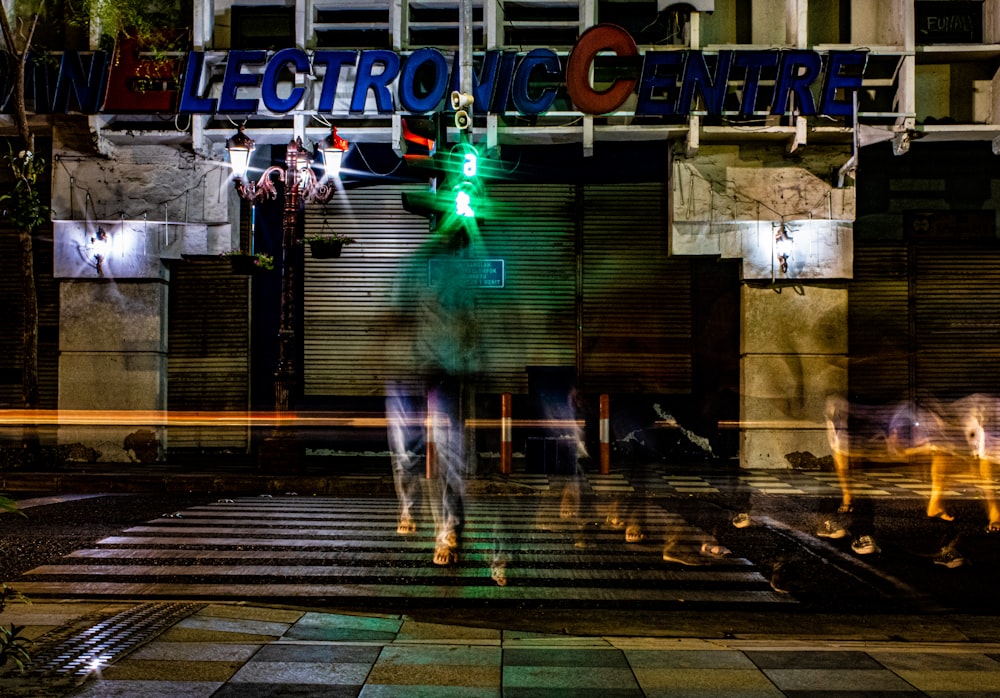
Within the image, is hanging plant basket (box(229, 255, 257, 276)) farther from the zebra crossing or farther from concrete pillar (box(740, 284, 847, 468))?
concrete pillar (box(740, 284, 847, 468))

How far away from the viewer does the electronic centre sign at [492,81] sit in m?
18.0

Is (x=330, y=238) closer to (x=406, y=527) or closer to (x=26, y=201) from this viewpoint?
(x=26, y=201)

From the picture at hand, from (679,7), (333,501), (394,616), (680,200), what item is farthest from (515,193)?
(394,616)

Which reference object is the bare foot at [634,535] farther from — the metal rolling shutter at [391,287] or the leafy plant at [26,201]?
the leafy plant at [26,201]

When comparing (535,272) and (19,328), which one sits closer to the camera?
(19,328)

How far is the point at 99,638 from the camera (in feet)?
17.8

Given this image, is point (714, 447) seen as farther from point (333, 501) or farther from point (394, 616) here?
point (394, 616)

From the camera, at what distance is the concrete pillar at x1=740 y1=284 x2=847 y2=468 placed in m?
19.2

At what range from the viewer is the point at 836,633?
6535mm

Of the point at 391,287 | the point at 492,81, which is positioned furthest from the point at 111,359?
the point at 492,81

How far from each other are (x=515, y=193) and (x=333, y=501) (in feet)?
32.2

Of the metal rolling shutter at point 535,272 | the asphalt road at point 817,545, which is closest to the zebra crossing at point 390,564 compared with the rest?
the asphalt road at point 817,545

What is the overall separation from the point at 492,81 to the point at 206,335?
29.1 feet

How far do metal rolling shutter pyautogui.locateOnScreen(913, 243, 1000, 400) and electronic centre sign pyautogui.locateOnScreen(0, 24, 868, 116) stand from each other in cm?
462
